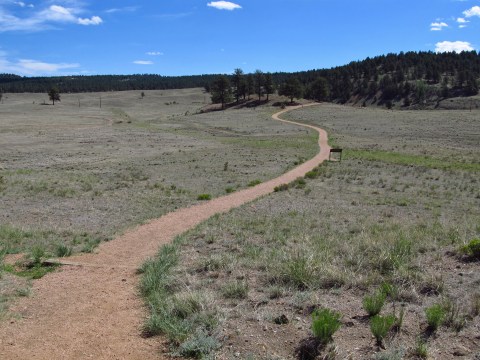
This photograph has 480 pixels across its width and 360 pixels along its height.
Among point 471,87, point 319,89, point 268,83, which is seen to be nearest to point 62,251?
point 268,83

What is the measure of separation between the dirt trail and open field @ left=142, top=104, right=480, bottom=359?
0.49 m

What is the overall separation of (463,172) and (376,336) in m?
30.7

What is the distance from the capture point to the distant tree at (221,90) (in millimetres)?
127750

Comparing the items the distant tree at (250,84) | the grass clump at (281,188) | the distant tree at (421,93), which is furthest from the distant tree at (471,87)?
the grass clump at (281,188)

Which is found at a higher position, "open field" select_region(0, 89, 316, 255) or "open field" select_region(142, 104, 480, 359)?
"open field" select_region(142, 104, 480, 359)

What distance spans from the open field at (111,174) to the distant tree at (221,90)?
62309 millimetres

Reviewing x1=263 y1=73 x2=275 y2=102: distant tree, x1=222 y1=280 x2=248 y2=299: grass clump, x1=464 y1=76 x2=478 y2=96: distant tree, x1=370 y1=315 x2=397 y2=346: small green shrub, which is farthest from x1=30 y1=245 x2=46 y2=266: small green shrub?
x1=464 y1=76 x2=478 y2=96: distant tree

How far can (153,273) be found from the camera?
10.0 metres

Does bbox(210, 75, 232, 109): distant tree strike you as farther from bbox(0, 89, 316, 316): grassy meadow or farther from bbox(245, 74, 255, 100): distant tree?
bbox(0, 89, 316, 316): grassy meadow

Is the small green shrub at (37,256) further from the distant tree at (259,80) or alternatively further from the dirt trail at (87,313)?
the distant tree at (259,80)

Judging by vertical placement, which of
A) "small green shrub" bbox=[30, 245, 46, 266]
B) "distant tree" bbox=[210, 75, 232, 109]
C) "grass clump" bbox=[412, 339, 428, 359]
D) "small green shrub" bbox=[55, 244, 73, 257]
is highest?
"distant tree" bbox=[210, 75, 232, 109]

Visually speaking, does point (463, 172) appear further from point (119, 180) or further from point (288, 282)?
point (288, 282)

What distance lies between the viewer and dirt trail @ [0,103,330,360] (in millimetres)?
6823

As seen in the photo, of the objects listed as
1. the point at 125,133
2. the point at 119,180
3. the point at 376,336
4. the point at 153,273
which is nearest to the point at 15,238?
the point at 153,273
